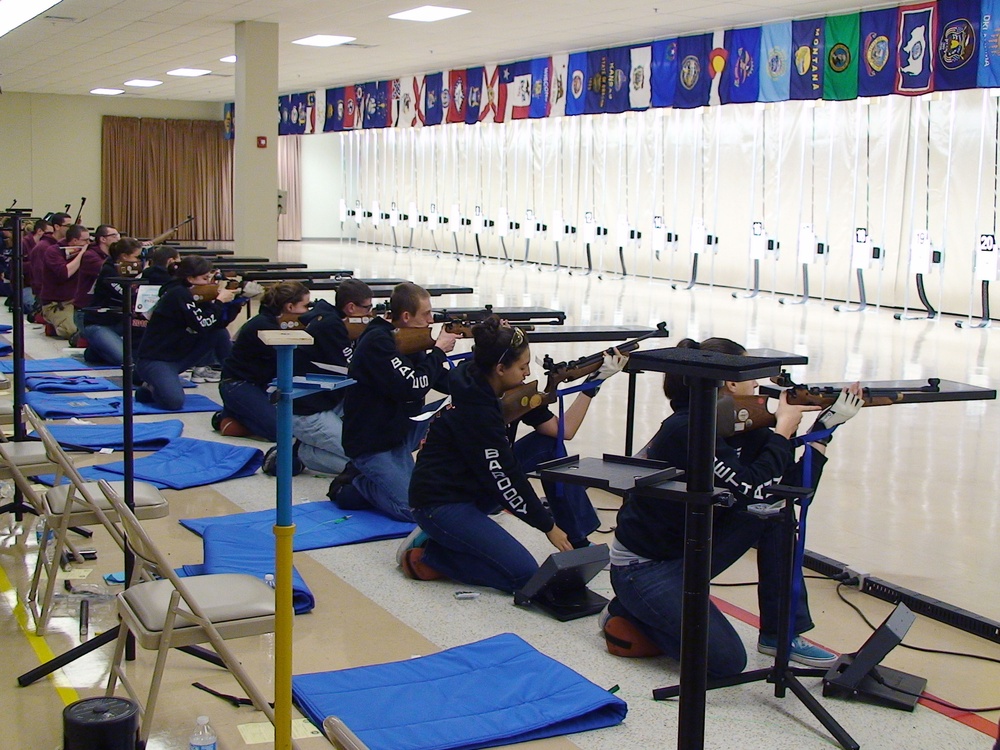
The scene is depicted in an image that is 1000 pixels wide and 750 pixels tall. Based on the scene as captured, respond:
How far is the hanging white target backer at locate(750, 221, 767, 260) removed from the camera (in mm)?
15461

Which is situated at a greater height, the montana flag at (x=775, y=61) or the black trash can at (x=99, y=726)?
the montana flag at (x=775, y=61)

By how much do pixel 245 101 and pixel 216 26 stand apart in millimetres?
1566

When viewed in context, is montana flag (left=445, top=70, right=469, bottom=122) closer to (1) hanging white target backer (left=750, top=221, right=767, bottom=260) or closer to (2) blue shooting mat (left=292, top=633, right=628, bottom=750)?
(1) hanging white target backer (left=750, top=221, right=767, bottom=260)

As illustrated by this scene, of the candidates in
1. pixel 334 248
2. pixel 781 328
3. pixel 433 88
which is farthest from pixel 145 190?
pixel 781 328

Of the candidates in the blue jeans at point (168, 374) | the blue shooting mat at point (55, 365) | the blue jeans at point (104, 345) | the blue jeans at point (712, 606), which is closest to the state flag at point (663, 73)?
the blue jeans at point (104, 345)

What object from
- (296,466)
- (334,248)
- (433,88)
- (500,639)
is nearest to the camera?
(500,639)

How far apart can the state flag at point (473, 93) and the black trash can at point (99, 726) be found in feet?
55.8

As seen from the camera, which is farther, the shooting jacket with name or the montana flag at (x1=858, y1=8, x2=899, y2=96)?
the montana flag at (x1=858, y1=8, x2=899, y2=96)

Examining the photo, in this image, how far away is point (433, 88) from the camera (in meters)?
19.7

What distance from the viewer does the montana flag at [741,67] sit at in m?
13.5

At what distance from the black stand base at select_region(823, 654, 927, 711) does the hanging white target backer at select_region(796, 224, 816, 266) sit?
12.1 metres

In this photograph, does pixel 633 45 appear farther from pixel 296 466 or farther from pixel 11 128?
pixel 11 128

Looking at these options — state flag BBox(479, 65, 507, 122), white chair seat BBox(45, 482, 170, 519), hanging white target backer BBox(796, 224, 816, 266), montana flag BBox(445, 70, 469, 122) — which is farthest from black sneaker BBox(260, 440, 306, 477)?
montana flag BBox(445, 70, 469, 122)

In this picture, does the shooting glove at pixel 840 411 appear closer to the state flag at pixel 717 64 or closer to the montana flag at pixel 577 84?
the state flag at pixel 717 64
